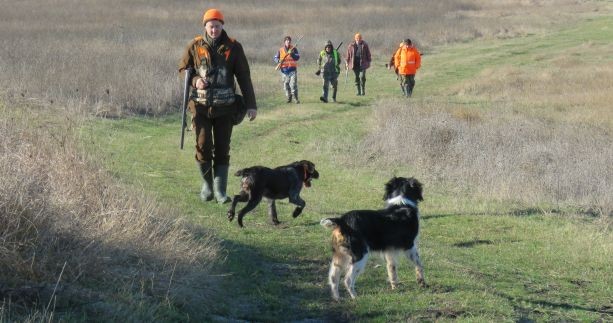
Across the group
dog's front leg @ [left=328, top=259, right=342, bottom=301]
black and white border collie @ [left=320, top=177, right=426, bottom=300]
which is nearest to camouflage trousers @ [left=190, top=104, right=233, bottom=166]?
black and white border collie @ [left=320, top=177, right=426, bottom=300]

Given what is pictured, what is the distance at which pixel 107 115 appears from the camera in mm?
18438

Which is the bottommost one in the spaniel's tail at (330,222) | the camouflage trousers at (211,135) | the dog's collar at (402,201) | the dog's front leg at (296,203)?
the dog's front leg at (296,203)

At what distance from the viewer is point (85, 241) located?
6.23 metres

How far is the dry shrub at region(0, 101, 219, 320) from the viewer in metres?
5.64

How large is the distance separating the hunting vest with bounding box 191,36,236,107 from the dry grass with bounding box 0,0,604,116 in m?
3.64

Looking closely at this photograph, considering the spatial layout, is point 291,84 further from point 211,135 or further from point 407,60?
point 211,135

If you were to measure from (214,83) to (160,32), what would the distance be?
2597 centimetres

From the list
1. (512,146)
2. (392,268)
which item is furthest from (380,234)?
(512,146)

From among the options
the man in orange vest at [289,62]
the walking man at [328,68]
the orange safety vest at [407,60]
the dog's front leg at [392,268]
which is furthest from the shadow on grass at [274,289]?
the orange safety vest at [407,60]

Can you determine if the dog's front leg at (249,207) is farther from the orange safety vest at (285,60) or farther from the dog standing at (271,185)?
the orange safety vest at (285,60)

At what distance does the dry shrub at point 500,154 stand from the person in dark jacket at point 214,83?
17.6ft

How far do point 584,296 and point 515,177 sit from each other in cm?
698

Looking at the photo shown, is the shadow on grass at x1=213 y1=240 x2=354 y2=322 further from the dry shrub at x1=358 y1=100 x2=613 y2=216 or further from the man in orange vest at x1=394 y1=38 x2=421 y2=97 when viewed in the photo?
the man in orange vest at x1=394 y1=38 x2=421 y2=97

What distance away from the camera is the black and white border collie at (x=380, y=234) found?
23.0ft
